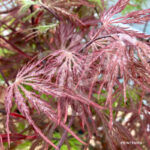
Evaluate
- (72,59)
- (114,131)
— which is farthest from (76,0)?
(114,131)

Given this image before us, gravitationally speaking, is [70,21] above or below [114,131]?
above

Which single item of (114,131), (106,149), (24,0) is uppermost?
(24,0)

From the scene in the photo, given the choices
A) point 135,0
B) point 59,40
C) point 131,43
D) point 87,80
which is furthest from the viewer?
point 135,0

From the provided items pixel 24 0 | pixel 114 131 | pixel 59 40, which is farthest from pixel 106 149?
pixel 24 0

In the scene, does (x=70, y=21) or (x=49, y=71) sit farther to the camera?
(x=70, y=21)

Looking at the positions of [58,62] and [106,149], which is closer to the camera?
[58,62]

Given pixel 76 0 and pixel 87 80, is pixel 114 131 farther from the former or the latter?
pixel 76 0

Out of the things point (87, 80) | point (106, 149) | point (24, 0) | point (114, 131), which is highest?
point (24, 0)

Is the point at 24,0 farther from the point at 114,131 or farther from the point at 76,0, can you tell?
the point at 114,131

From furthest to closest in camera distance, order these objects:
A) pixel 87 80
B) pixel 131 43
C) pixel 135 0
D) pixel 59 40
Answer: pixel 135 0 < pixel 59 40 < pixel 87 80 < pixel 131 43
